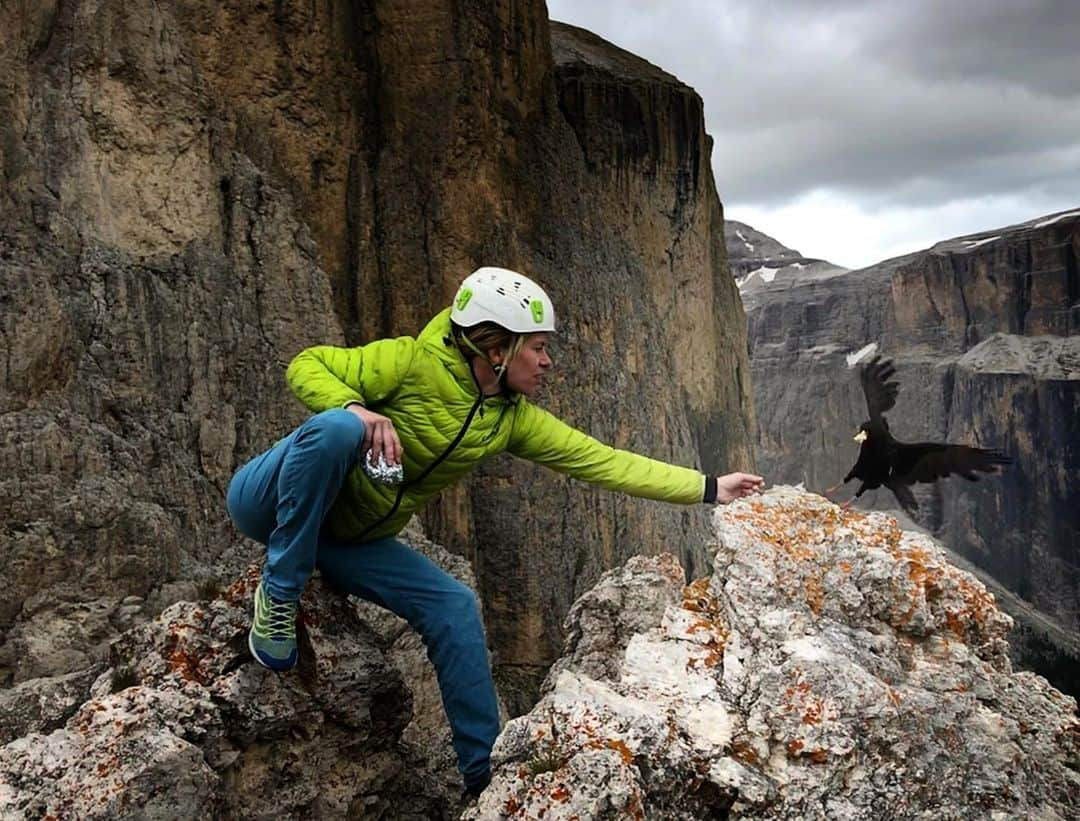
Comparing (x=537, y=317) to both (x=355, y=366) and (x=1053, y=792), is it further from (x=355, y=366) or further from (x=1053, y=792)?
(x=1053, y=792)

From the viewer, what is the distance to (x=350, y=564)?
3.45 metres

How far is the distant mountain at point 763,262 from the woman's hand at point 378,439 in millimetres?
69756

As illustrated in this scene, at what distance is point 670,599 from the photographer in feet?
16.7

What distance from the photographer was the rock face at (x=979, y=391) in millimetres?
39406

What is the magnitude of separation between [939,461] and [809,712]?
6.00m

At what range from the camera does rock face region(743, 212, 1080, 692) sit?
39406 millimetres

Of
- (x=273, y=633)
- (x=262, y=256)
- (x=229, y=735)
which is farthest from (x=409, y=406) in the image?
(x=262, y=256)

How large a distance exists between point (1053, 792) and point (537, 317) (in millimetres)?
2653

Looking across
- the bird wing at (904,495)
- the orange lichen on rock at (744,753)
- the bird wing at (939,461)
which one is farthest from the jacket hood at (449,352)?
the bird wing at (904,495)

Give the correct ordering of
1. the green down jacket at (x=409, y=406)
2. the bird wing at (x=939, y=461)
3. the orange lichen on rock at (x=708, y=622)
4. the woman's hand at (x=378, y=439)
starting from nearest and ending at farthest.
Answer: the woman's hand at (x=378, y=439)
the green down jacket at (x=409, y=406)
the orange lichen on rock at (x=708, y=622)
the bird wing at (x=939, y=461)

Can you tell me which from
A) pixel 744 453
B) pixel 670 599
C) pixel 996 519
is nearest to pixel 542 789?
pixel 670 599

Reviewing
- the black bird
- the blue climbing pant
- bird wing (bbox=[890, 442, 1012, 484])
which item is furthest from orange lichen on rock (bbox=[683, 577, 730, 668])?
the black bird

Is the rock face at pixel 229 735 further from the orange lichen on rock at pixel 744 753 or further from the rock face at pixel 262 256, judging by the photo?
the rock face at pixel 262 256

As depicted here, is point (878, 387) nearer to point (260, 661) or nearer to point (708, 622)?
point (708, 622)
